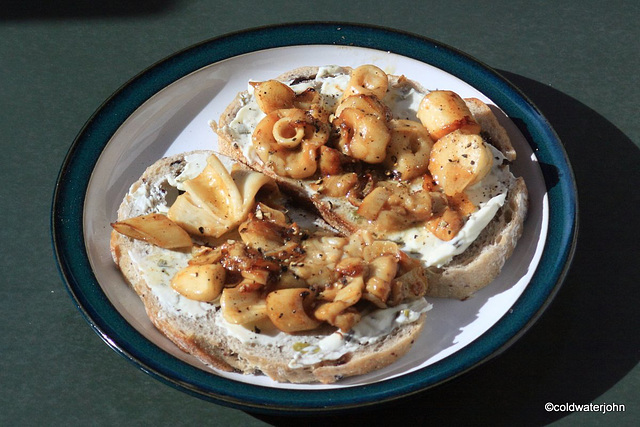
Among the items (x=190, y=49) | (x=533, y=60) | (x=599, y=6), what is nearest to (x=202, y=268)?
(x=190, y=49)

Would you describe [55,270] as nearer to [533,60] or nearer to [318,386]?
[318,386]

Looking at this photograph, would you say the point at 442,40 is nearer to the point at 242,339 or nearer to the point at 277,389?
the point at 242,339

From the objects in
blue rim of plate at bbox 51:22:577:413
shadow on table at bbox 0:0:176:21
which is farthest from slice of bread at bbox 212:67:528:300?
shadow on table at bbox 0:0:176:21

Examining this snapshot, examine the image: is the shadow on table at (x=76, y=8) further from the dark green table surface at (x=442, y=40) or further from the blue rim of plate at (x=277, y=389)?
the blue rim of plate at (x=277, y=389)

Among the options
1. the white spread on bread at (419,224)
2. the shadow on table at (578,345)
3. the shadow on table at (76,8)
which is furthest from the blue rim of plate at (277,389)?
the shadow on table at (76,8)

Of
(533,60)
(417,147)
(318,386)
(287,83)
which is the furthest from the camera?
(533,60)
